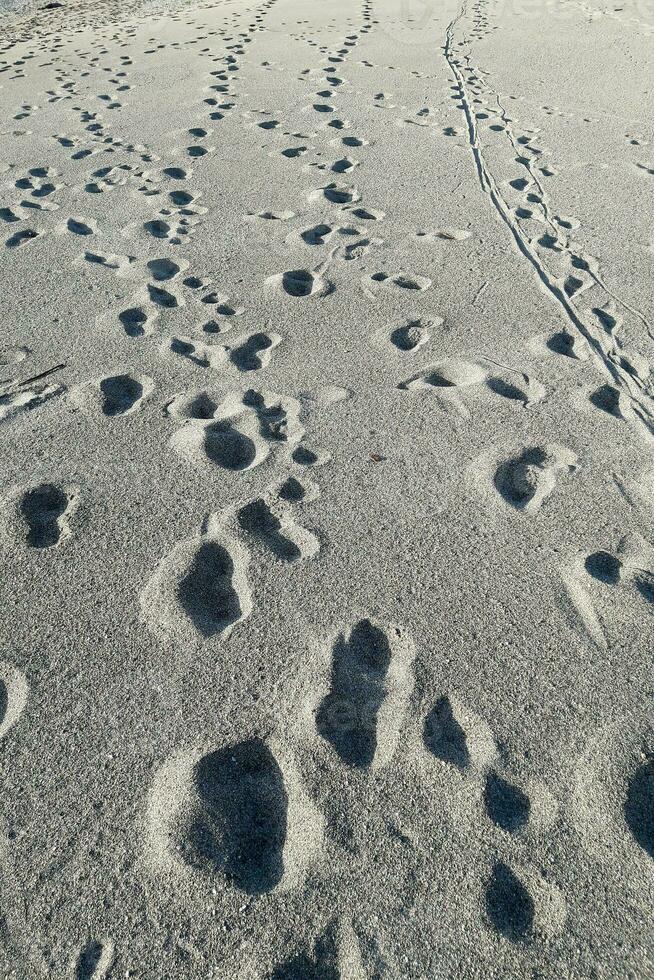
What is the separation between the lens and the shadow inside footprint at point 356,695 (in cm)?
183

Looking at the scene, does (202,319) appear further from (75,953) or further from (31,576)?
(75,953)

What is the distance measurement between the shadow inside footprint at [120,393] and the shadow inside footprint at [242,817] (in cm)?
154

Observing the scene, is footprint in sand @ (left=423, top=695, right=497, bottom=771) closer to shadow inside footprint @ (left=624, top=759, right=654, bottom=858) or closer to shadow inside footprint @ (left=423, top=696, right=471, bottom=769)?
shadow inside footprint @ (left=423, top=696, right=471, bottom=769)

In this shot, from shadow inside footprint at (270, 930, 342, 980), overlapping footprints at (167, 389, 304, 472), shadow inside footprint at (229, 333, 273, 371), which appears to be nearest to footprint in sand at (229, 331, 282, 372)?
shadow inside footprint at (229, 333, 273, 371)

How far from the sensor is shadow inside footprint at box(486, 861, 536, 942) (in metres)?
1.53

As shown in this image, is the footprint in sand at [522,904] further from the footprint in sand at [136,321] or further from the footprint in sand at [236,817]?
the footprint in sand at [136,321]

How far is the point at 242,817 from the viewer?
1697 mm

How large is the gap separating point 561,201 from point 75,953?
447cm

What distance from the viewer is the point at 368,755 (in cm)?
181

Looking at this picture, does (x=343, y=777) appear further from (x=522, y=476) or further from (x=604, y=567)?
(x=522, y=476)

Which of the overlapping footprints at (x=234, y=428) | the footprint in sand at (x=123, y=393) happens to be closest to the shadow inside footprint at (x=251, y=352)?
the overlapping footprints at (x=234, y=428)

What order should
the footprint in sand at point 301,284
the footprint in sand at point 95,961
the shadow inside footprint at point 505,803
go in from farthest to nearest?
the footprint in sand at point 301,284 < the shadow inside footprint at point 505,803 < the footprint in sand at point 95,961

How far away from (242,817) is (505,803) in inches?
22.9

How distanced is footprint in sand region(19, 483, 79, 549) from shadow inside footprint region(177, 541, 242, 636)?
0.46 m
